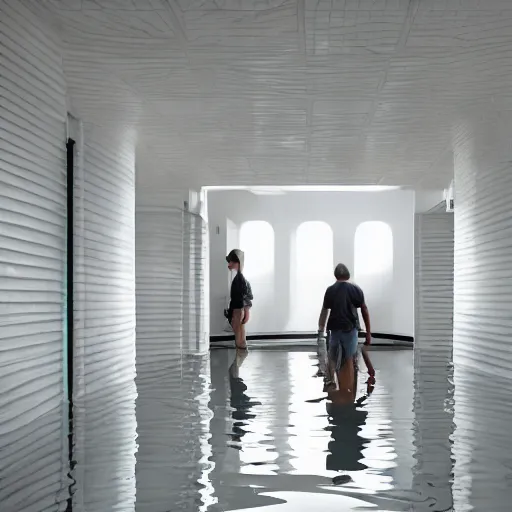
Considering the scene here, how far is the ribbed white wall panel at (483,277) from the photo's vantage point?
24.6ft

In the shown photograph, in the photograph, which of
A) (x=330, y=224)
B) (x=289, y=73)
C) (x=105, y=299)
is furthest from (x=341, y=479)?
(x=330, y=224)

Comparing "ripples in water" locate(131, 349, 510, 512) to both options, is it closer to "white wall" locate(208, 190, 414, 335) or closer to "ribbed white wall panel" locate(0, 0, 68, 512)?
"ribbed white wall panel" locate(0, 0, 68, 512)

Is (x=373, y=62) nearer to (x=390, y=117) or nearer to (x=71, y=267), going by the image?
(x=390, y=117)

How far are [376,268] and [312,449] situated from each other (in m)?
14.3

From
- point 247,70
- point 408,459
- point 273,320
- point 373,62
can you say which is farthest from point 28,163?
point 273,320

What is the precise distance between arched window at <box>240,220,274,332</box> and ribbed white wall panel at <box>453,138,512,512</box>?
7723 mm

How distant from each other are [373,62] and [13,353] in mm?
3601

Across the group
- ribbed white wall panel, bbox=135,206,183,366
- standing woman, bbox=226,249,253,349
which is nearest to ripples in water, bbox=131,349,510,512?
ribbed white wall panel, bbox=135,206,183,366

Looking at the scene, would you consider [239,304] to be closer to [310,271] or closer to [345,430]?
[310,271]

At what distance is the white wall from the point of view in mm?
18188

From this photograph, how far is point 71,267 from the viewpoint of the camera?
25.5ft

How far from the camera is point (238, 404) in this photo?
6844mm

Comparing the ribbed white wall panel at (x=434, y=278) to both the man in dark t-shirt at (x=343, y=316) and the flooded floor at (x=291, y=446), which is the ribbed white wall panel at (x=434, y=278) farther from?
the man in dark t-shirt at (x=343, y=316)

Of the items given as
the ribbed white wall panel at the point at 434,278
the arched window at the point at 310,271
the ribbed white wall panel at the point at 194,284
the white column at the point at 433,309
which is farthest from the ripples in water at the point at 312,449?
the arched window at the point at 310,271
